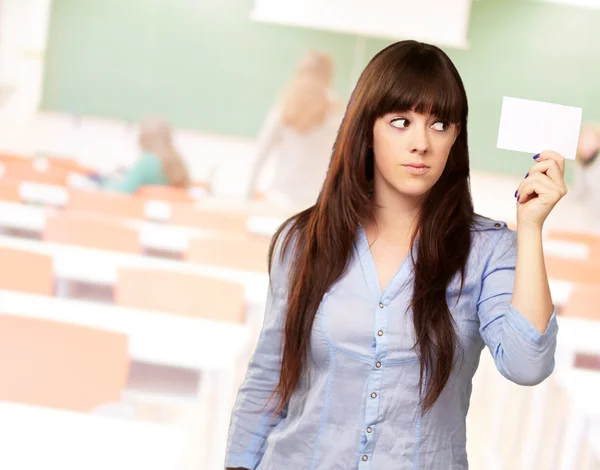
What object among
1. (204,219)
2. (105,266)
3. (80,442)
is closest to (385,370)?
(80,442)

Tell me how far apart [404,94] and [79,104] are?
32.6ft

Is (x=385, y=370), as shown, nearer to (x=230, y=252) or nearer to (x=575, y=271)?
(x=230, y=252)

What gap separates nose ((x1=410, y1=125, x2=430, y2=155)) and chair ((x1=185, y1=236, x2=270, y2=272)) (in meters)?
2.68

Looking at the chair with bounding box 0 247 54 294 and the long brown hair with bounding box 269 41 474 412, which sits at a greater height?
the long brown hair with bounding box 269 41 474 412

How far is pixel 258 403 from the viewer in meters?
1.61

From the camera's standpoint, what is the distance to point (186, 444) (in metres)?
1.82

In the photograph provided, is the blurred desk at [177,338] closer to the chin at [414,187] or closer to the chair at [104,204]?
the chin at [414,187]

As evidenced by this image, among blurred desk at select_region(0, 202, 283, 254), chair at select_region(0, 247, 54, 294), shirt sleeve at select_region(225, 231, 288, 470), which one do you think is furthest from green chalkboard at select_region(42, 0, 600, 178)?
shirt sleeve at select_region(225, 231, 288, 470)

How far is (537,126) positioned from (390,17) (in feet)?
28.5

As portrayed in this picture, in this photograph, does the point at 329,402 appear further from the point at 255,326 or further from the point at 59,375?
the point at 255,326

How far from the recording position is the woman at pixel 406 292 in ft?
4.49

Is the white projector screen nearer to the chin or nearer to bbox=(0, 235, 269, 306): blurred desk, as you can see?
bbox=(0, 235, 269, 306): blurred desk

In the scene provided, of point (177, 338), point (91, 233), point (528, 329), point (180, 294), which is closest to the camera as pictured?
point (528, 329)

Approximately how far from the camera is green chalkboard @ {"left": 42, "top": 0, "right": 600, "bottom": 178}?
1034 centimetres
